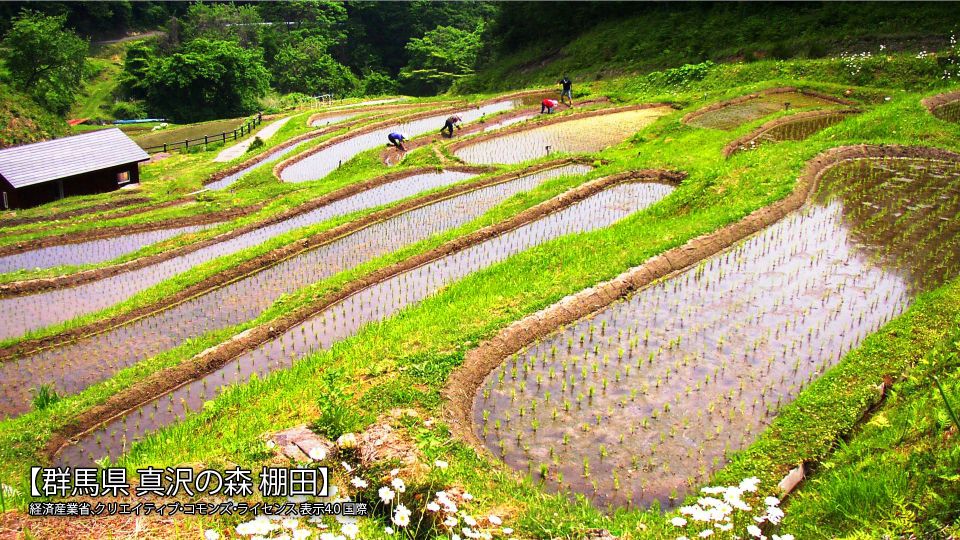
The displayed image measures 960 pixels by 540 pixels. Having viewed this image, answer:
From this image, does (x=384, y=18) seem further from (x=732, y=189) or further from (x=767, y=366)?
(x=767, y=366)

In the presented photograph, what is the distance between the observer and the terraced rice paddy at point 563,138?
24.8m

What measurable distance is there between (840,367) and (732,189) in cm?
805

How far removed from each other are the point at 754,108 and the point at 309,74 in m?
45.4

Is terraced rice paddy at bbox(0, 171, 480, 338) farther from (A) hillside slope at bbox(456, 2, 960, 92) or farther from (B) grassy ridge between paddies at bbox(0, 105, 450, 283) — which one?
(A) hillside slope at bbox(456, 2, 960, 92)

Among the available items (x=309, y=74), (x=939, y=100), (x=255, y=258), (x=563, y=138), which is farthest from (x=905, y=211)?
(x=309, y=74)

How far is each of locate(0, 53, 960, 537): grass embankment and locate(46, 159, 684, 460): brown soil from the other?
7.7 inches

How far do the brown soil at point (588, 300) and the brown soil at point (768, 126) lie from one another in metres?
3.41

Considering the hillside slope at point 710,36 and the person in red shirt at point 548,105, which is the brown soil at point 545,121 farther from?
the hillside slope at point 710,36

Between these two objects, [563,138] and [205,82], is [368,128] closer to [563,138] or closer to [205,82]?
[563,138]

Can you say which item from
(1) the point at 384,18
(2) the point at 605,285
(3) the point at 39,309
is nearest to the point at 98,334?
(3) the point at 39,309

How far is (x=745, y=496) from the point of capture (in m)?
7.02

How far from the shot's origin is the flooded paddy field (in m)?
21.1

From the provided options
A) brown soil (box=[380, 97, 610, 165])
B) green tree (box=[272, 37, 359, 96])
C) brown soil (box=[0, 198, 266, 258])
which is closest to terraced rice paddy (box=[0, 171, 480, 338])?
brown soil (box=[0, 198, 266, 258])

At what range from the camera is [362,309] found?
13156 mm
